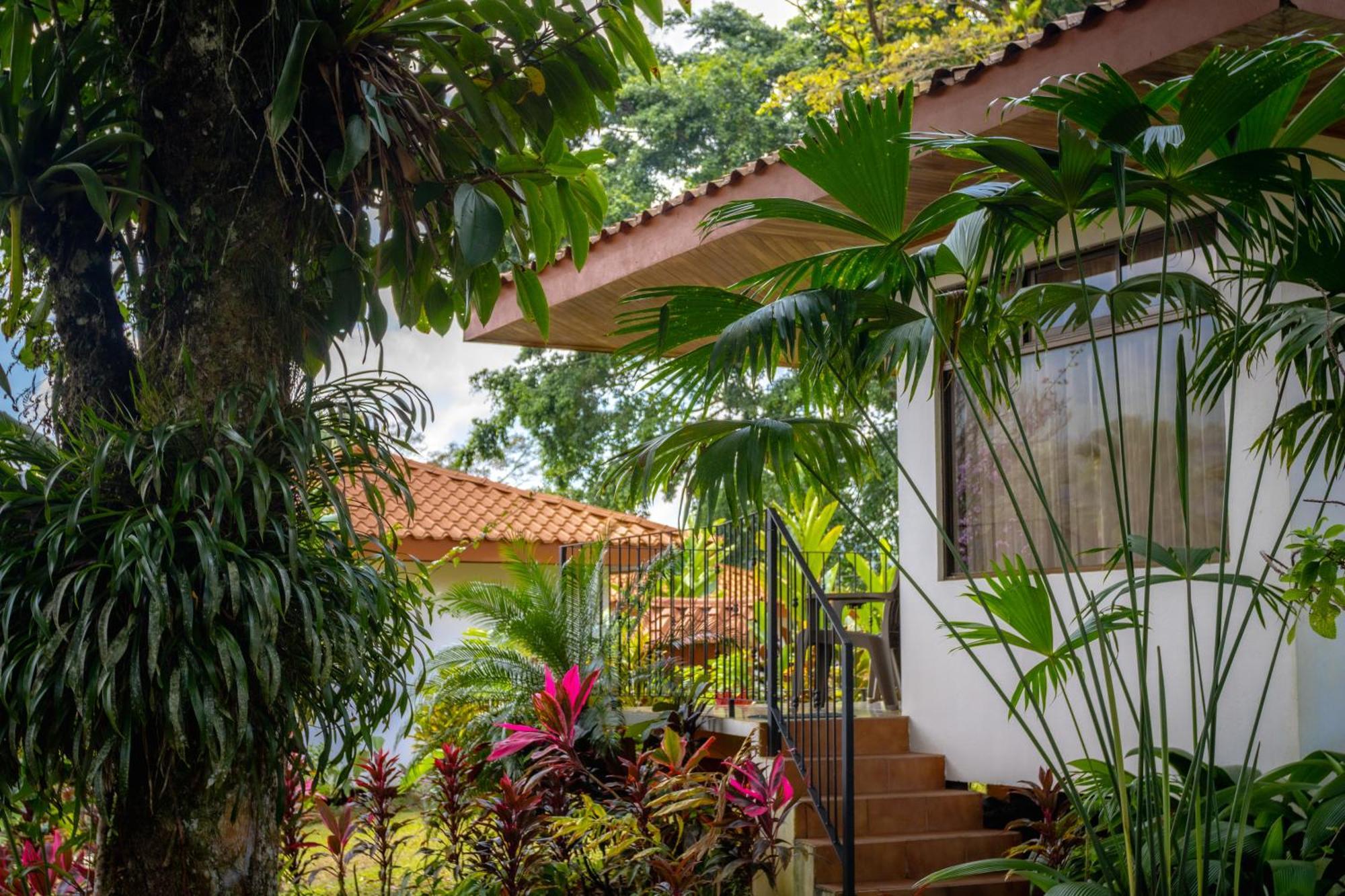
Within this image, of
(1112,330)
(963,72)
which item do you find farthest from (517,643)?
(1112,330)

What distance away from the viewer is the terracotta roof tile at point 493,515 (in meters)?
12.4

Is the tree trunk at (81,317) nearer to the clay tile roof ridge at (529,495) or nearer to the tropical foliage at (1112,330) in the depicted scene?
the tropical foliage at (1112,330)

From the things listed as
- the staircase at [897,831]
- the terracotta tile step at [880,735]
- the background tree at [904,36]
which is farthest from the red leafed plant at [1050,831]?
the background tree at [904,36]

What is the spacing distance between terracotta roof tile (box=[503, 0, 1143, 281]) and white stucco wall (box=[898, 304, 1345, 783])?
1.41 m

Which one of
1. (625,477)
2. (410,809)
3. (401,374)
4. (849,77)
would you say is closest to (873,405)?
(849,77)

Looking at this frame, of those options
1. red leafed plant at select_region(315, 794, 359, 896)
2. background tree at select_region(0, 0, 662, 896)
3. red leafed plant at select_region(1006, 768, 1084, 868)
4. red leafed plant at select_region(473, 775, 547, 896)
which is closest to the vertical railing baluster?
red leafed plant at select_region(1006, 768, 1084, 868)

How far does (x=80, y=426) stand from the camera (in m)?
3.64

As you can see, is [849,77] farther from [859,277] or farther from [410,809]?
[859,277]

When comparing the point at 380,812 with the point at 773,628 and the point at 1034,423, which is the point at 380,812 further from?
the point at 1034,423

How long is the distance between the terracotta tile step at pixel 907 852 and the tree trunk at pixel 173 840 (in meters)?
3.03

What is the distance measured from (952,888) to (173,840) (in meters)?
3.75

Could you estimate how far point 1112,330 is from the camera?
3.83m

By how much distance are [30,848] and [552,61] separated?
3521 mm

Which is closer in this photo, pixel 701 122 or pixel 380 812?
pixel 380 812
